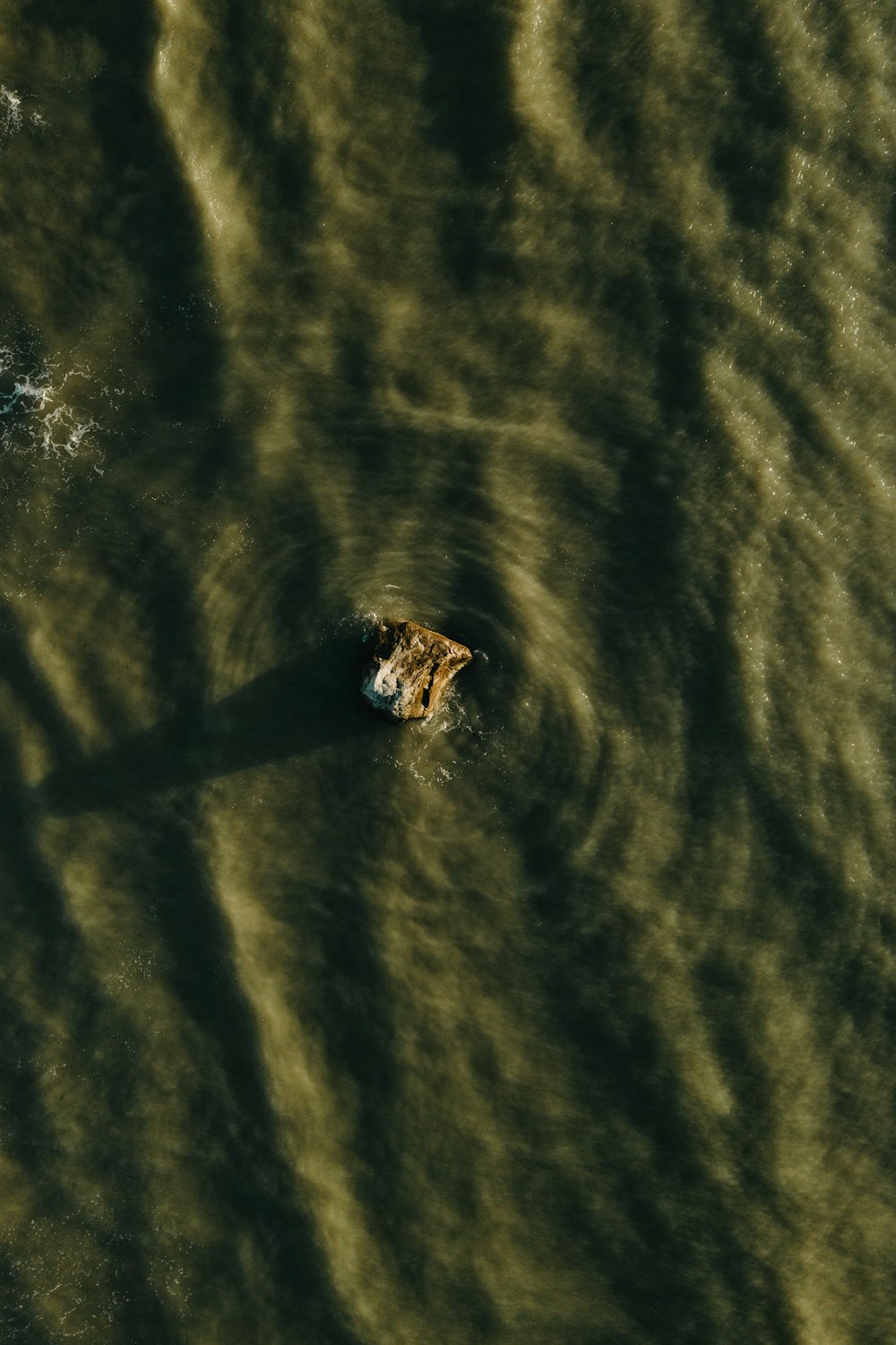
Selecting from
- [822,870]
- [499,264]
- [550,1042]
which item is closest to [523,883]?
[550,1042]

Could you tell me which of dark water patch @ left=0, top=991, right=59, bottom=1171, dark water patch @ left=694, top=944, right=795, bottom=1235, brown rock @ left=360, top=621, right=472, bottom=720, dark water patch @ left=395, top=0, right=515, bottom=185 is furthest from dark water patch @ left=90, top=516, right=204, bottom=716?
dark water patch @ left=694, top=944, right=795, bottom=1235

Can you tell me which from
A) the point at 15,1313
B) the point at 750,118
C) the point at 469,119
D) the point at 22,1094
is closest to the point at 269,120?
the point at 469,119

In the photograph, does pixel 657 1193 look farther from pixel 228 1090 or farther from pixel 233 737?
pixel 233 737

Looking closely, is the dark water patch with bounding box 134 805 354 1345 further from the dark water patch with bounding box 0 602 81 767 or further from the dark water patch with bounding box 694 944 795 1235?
the dark water patch with bounding box 694 944 795 1235

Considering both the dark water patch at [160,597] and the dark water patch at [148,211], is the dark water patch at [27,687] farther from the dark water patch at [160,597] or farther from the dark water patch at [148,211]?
the dark water patch at [148,211]

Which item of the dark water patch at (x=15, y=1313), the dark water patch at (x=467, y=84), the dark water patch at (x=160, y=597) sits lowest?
the dark water patch at (x=15, y=1313)

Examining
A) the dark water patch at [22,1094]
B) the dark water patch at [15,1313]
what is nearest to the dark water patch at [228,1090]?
the dark water patch at [22,1094]
